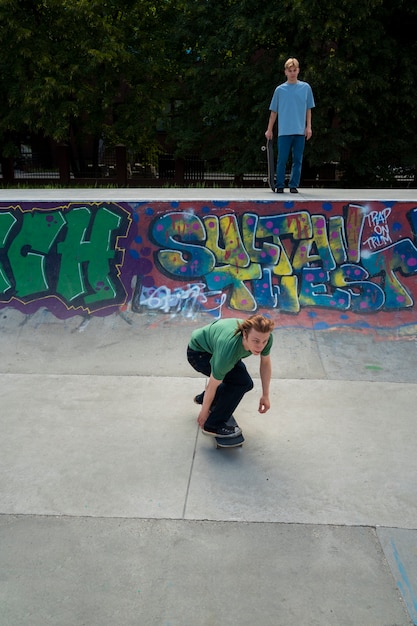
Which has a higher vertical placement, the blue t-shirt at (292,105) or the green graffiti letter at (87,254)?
the blue t-shirt at (292,105)

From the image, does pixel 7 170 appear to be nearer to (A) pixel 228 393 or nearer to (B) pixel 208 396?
(A) pixel 228 393

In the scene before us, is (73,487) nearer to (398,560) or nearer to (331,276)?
(398,560)

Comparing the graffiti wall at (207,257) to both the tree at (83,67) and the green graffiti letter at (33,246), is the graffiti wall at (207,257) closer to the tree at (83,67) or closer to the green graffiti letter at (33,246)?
the green graffiti letter at (33,246)

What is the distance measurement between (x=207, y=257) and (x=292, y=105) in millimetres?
2687

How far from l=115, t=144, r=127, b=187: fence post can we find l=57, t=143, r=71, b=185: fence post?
203 cm

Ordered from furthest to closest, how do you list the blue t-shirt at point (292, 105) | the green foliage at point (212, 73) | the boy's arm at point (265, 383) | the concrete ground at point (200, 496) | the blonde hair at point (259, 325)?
1. the green foliage at point (212, 73)
2. the blue t-shirt at point (292, 105)
3. the boy's arm at point (265, 383)
4. the blonde hair at point (259, 325)
5. the concrete ground at point (200, 496)

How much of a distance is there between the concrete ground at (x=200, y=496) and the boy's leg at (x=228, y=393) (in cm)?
25

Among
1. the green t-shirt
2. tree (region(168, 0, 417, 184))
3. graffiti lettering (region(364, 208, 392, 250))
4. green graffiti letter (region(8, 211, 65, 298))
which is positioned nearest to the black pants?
the green t-shirt

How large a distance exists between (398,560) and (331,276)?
4260 mm

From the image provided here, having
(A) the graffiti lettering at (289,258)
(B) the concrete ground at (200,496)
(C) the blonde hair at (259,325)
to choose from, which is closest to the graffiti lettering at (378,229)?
(A) the graffiti lettering at (289,258)

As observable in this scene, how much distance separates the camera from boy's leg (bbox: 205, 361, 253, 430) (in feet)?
13.8

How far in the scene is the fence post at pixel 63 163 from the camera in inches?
897

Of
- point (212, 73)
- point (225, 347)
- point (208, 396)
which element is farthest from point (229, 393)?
point (212, 73)

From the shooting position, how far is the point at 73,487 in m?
3.84
